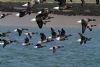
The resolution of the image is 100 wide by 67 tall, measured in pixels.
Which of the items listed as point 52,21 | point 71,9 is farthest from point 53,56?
point 71,9

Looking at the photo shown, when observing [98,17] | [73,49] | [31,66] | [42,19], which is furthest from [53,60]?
[98,17]

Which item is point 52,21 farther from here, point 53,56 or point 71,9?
point 53,56

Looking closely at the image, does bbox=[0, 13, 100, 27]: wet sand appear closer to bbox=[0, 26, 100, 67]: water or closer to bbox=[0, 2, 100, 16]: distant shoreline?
bbox=[0, 2, 100, 16]: distant shoreline

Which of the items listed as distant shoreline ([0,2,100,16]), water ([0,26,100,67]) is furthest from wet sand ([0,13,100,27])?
water ([0,26,100,67])

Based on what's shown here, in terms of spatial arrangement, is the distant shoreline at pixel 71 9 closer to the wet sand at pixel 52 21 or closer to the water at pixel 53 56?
Answer: the wet sand at pixel 52 21

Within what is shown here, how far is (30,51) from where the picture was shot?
133ft

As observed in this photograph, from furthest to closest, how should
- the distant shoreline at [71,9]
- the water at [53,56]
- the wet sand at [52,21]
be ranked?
1. the distant shoreline at [71,9]
2. the wet sand at [52,21]
3. the water at [53,56]

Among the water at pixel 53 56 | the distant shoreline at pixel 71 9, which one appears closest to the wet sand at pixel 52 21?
the distant shoreline at pixel 71 9

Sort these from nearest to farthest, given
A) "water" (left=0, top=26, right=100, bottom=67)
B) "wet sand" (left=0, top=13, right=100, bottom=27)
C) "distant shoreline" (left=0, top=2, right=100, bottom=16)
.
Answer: "water" (left=0, top=26, right=100, bottom=67) → "wet sand" (left=0, top=13, right=100, bottom=27) → "distant shoreline" (left=0, top=2, right=100, bottom=16)

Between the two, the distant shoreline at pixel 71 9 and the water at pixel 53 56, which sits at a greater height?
the water at pixel 53 56

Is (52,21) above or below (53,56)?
below

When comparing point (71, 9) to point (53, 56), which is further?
point (71, 9)

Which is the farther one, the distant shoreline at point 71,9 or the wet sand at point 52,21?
the distant shoreline at point 71,9

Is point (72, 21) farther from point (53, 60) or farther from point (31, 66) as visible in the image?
point (31, 66)
